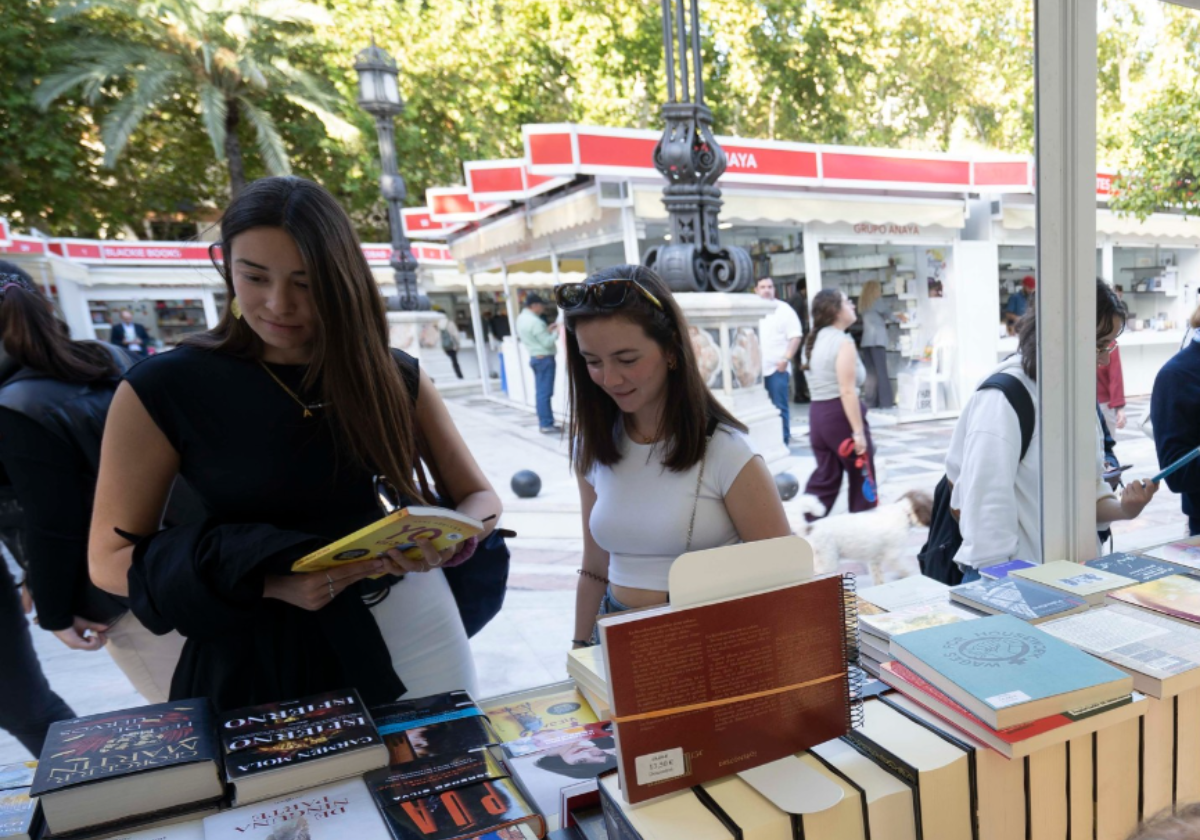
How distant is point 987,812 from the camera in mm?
757

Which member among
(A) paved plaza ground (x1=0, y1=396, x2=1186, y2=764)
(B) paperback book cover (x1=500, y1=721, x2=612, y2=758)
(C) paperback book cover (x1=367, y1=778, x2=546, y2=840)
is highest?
(C) paperback book cover (x1=367, y1=778, x2=546, y2=840)

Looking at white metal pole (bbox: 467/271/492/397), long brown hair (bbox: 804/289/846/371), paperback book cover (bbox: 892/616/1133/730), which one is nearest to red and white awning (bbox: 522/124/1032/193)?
long brown hair (bbox: 804/289/846/371)

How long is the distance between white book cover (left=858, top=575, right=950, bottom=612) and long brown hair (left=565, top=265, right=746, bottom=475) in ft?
1.31

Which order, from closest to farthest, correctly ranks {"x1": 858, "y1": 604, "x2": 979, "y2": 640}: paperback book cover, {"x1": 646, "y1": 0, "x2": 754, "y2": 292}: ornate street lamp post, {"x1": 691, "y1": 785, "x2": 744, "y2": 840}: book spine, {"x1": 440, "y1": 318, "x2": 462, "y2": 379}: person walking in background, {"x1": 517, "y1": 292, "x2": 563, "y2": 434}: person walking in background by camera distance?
{"x1": 691, "y1": 785, "x2": 744, "y2": 840}: book spine < {"x1": 858, "y1": 604, "x2": 979, "y2": 640}: paperback book cover < {"x1": 646, "y1": 0, "x2": 754, "y2": 292}: ornate street lamp post < {"x1": 517, "y1": 292, "x2": 563, "y2": 434}: person walking in background < {"x1": 440, "y1": 318, "x2": 462, "y2": 379}: person walking in background

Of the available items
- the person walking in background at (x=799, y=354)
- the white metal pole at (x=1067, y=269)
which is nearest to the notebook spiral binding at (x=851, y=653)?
the white metal pole at (x=1067, y=269)

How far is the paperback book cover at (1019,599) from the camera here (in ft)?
3.47

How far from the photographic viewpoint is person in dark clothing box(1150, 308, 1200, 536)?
1878 mm

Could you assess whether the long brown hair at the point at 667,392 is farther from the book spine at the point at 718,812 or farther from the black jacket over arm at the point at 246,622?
the book spine at the point at 718,812

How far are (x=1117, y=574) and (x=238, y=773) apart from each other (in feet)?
4.69

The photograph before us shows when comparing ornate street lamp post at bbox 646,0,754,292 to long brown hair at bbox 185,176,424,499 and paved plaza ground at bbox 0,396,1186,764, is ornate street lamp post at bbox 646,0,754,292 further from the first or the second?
long brown hair at bbox 185,176,424,499

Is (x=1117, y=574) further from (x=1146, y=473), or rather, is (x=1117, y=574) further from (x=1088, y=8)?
(x=1088, y=8)

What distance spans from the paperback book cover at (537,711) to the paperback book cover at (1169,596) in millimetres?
885

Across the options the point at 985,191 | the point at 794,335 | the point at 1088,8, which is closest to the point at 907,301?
the point at 985,191

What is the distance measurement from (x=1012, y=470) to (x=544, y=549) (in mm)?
3319
